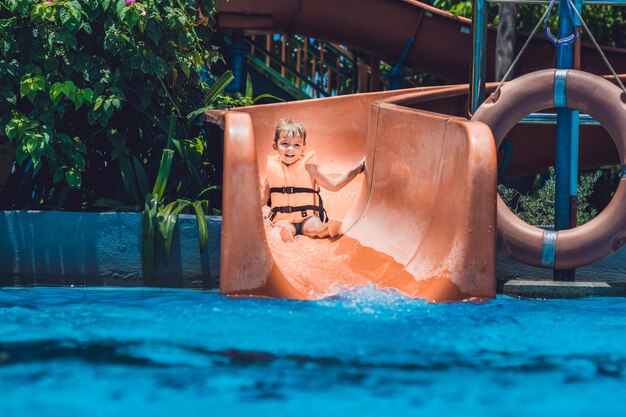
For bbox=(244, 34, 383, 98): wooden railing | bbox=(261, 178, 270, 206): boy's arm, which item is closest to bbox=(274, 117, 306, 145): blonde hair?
bbox=(261, 178, 270, 206): boy's arm

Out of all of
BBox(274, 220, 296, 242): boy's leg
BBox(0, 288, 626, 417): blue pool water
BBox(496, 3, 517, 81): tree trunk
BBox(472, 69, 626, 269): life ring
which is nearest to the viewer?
BBox(0, 288, 626, 417): blue pool water

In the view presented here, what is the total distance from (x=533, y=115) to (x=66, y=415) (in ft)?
13.2

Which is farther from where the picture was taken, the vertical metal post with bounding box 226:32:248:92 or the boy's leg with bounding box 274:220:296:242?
the vertical metal post with bounding box 226:32:248:92

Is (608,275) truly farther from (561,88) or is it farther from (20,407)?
(20,407)

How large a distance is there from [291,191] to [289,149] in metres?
0.28

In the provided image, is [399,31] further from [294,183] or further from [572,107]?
[572,107]

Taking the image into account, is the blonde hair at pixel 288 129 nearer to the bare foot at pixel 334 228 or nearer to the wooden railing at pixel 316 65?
the bare foot at pixel 334 228

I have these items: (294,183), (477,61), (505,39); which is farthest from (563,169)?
(505,39)

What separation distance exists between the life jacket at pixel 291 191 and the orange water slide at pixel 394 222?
21cm

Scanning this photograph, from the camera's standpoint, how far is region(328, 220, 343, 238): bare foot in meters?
6.14

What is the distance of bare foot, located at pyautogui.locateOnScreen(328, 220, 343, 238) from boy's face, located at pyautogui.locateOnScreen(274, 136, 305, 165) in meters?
0.50

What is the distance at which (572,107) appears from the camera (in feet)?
19.1

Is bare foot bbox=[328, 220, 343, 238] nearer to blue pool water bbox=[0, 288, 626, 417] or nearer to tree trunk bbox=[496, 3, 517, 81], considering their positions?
blue pool water bbox=[0, 288, 626, 417]

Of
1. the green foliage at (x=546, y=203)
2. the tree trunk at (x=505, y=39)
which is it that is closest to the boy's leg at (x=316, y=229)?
the green foliage at (x=546, y=203)
